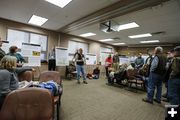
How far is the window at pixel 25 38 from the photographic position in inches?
172

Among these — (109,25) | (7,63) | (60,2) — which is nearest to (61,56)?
(60,2)

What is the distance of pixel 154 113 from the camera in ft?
6.55

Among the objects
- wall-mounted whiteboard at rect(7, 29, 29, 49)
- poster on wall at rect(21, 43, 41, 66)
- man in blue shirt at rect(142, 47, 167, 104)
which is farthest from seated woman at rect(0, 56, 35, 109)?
wall-mounted whiteboard at rect(7, 29, 29, 49)

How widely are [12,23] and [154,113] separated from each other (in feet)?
21.1

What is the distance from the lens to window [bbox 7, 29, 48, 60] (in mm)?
4370

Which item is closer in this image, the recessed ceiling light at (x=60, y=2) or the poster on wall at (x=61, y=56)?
the recessed ceiling light at (x=60, y=2)

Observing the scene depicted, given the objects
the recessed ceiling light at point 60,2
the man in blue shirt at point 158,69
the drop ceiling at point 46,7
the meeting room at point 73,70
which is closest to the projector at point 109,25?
the meeting room at point 73,70

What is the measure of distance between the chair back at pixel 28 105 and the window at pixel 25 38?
4842 mm

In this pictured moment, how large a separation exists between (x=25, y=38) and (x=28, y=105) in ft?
16.7

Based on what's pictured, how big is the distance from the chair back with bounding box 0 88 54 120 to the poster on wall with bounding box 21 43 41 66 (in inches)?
126

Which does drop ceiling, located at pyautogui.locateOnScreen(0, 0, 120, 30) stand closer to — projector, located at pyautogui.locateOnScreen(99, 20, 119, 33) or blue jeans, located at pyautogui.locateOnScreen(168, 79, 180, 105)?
projector, located at pyautogui.locateOnScreen(99, 20, 119, 33)

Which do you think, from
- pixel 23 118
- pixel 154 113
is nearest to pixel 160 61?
pixel 154 113

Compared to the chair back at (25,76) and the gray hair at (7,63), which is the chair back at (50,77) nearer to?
the chair back at (25,76)

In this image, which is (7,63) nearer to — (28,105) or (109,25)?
(28,105)
